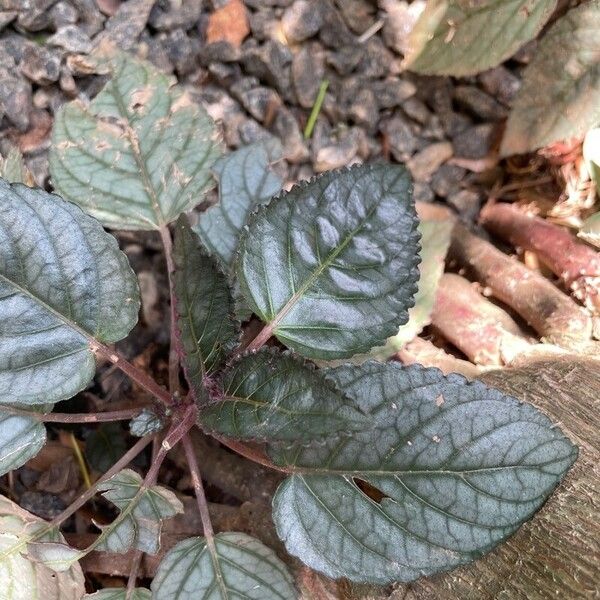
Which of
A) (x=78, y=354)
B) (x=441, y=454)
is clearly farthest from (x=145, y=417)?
(x=441, y=454)

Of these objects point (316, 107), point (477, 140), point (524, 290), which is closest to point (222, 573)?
point (524, 290)

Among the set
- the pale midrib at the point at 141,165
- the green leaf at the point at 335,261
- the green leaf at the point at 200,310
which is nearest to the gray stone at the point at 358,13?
the pale midrib at the point at 141,165

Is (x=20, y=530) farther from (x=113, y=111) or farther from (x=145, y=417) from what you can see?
(x=113, y=111)

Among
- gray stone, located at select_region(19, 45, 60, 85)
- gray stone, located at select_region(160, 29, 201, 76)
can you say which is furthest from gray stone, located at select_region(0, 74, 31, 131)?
gray stone, located at select_region(160, 29, 201, 76)

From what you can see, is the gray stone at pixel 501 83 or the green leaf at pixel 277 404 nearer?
the green leaf at pixel 277 404

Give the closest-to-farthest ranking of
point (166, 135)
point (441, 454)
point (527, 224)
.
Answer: point (441, 454)
point (166, 135)
point (527, 224)

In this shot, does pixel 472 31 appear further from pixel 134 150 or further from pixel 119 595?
pixel 119 595

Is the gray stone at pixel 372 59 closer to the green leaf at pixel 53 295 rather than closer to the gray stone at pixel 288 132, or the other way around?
the gray stone at pixel 288 132
